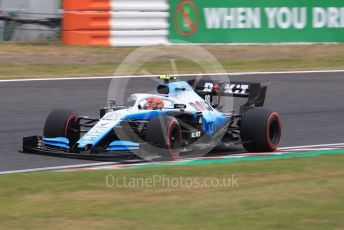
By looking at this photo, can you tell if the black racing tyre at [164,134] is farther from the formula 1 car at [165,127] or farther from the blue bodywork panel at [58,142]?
the blue bodywork panel at [58,142]

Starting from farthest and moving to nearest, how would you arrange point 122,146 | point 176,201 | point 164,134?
point 122,146, point 164,134, point 176,201

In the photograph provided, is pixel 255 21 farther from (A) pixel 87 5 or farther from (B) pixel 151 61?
(A) pixel 87 5

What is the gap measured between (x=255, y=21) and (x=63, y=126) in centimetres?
1024

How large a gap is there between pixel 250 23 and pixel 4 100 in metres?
7.69

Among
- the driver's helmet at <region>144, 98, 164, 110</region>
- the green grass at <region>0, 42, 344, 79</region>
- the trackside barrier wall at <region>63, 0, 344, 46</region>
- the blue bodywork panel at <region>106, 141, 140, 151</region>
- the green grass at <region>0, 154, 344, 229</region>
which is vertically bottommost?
the green grass at <region>0, 154, 344, 229</region>

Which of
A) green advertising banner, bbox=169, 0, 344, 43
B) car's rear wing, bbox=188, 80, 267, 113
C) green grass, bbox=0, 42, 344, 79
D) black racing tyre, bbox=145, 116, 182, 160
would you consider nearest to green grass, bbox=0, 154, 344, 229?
black racing tyre, bbox=145, 116, 182, 160

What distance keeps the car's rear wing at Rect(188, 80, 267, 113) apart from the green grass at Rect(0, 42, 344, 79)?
5.72 meters

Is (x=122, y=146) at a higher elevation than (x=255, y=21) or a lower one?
lower

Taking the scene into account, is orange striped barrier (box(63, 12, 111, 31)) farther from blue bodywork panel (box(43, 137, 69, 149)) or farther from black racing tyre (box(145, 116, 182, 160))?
black racing tyre (box(145, 116, 182, 160))

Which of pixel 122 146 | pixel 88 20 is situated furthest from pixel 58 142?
pixel 88 20

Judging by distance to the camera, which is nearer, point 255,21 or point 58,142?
point 58,142

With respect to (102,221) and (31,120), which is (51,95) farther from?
(102,221)

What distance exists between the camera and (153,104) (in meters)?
9.80

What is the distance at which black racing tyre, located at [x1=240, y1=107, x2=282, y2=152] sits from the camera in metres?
10.2
